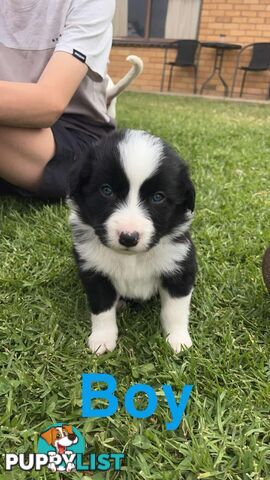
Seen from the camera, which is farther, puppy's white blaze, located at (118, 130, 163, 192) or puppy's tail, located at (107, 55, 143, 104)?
puppy's tail, located at (107, 55, 143, 104)

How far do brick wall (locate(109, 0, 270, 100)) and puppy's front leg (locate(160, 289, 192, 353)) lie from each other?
33.2 ft

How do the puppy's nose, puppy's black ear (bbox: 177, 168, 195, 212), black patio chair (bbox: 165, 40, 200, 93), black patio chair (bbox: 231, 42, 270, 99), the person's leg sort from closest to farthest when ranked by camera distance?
1. the puppy's nose
2. puppy's black ear (bbox: 177, 168, 195, 212)
3. the person's leg
4. black patio chair (bbox: 231, 42, 270, 99)
5. black patio chair (bbox: 165, 40, 200, 93)

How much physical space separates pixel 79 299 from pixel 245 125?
5.07 meters

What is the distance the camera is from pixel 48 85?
2.49 m

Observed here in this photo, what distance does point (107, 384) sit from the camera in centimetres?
163

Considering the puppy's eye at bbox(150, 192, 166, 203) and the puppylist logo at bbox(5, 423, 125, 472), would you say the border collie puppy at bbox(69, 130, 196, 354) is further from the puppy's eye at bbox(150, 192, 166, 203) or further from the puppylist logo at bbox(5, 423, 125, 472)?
the puppylist logo at bbox(5, 423, 125, 472)

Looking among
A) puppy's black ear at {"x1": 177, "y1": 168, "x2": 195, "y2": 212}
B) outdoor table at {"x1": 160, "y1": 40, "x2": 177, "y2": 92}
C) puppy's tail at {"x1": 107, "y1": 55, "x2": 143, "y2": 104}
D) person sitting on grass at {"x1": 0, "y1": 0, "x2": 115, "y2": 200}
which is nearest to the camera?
puppy's black ear at {"x1": 177, "y1": 168, "x2": 195, "y2": 212}

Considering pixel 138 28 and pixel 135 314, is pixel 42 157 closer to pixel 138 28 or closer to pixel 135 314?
pixel 135 314

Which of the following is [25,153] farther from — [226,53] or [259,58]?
[226,53]

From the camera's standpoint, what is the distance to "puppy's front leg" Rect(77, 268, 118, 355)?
179cm

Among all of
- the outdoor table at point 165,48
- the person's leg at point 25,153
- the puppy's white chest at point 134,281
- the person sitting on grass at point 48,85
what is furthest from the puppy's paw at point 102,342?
the outdoor table at point 165,48

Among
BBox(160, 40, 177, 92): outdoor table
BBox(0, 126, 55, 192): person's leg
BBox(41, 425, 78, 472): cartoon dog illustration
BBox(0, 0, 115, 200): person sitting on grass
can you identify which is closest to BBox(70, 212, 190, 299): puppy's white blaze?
BBox(41, 425, 78, 472): cartoon dog illustration

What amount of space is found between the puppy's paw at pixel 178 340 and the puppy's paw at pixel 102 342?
216 mm

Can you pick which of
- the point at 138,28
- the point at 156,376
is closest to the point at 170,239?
the point at 156,376
